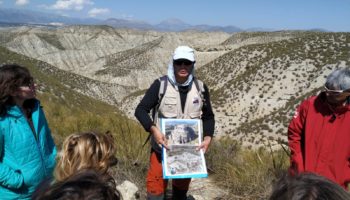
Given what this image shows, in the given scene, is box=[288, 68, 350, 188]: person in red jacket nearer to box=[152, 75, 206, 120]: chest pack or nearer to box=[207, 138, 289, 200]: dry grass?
box=[152, 75, 206, 120]: chest pack

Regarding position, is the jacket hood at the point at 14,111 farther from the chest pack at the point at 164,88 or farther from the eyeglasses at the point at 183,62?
the eyeglasses at the point at 183,62

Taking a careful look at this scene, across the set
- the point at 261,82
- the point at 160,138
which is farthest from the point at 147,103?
the point at 261,82

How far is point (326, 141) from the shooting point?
132 inches

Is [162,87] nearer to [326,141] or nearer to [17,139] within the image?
[17,139]

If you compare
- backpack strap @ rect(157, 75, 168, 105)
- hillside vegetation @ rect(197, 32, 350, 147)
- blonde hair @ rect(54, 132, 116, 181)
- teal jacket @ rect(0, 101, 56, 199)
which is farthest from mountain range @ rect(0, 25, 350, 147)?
blonde hair @ rect(54, 132, 116, 181)

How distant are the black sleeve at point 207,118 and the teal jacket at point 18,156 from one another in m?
1.67

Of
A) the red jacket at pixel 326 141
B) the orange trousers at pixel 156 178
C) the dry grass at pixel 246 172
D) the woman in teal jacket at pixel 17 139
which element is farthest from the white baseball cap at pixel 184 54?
the dry grass at pixel 246 172

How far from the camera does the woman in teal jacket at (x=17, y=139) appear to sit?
125 inches

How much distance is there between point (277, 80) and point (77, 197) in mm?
28197

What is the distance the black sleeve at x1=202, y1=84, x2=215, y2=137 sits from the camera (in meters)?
4.19

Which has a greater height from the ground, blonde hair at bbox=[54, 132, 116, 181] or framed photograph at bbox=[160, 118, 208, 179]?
blonde hair at bbox=[54, 132, 116, 181]

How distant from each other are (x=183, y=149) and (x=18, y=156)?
1.50 meters

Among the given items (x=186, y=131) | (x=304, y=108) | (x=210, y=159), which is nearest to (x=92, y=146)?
(x=186, y=131)

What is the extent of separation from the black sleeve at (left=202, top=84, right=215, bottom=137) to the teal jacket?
5.48ft
